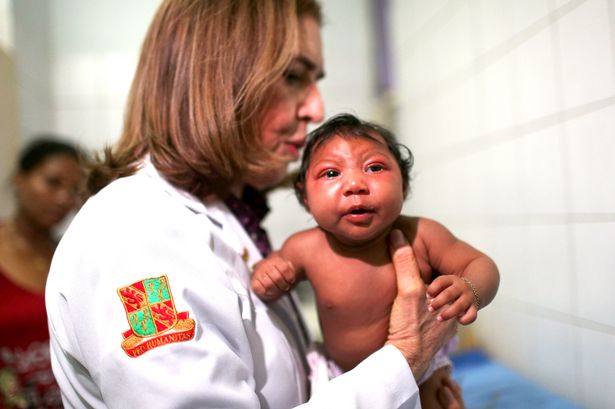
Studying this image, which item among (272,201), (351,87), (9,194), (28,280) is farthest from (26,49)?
(351,87)

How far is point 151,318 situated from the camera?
59 centimetres

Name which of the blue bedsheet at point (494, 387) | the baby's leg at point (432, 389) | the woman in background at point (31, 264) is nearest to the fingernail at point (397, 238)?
the baby's leg at point (432, 389)

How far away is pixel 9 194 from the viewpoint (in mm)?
1812

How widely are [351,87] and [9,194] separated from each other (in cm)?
152

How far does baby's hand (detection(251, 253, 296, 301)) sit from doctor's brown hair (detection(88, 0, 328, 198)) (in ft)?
0.63

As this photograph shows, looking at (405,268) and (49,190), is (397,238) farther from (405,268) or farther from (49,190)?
(49,190)

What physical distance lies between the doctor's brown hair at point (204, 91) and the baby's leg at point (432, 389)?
18.5 inches

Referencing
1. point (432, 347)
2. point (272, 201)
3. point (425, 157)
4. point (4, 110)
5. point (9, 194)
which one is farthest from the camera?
point (272, 201)

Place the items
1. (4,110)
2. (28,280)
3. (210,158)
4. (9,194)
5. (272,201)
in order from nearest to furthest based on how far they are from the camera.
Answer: (210,158) → (28,280) → (9,194) → (4,110) → (272,201)

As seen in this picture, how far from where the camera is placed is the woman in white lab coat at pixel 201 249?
0.59m

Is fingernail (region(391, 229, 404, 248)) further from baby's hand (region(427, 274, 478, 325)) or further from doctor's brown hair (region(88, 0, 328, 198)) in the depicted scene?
doctor's brown hair (region(88, 0, 328, 198))

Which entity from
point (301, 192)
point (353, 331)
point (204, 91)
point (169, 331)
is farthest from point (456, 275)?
point (204, 91)

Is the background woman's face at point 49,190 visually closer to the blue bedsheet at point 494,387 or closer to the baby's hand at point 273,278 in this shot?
the baby's hand at point 273,278

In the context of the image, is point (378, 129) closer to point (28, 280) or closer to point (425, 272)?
point (425, 272)
